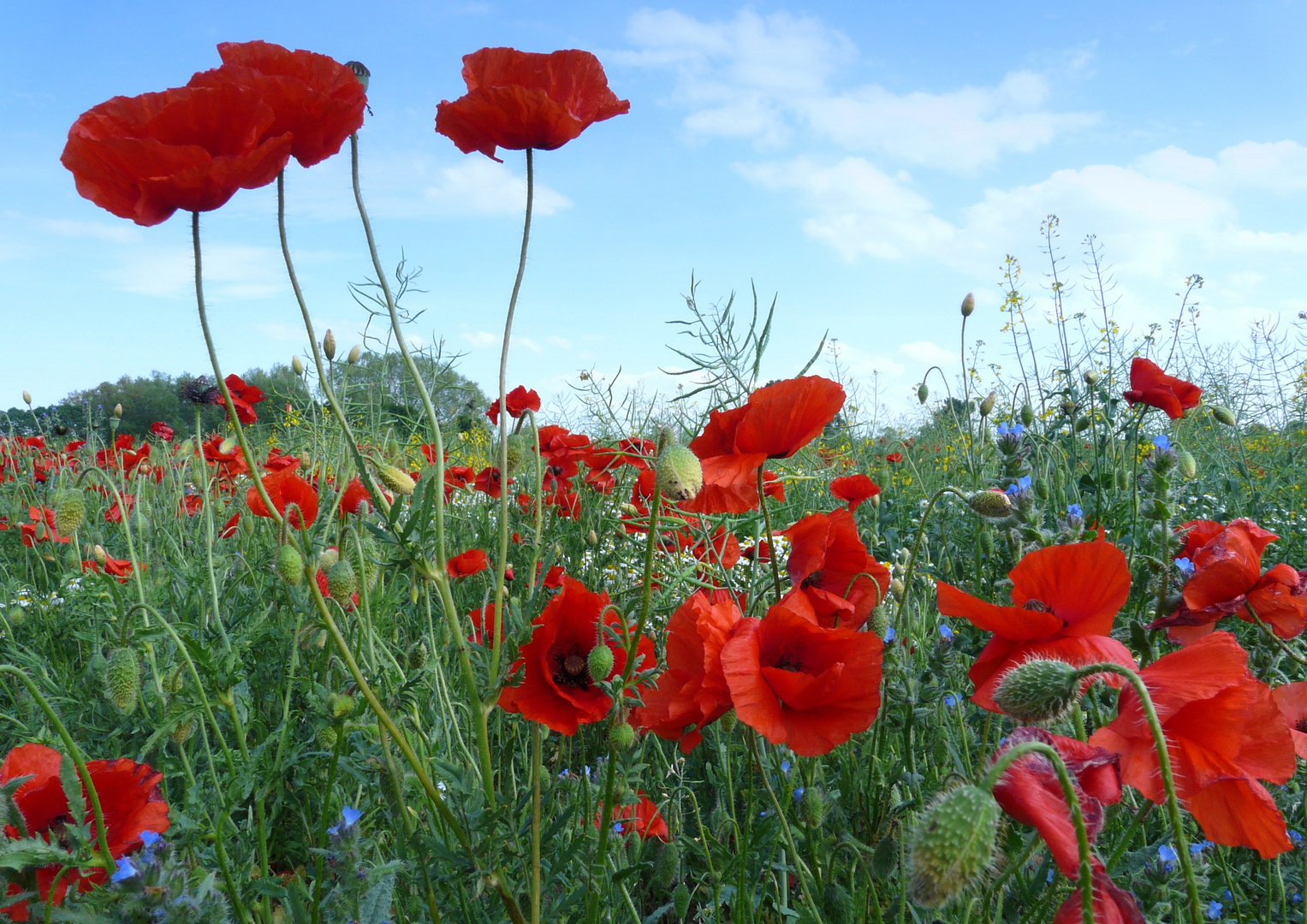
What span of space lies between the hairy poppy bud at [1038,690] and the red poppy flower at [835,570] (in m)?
0.43

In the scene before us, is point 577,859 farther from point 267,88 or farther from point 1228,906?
point 1228,906

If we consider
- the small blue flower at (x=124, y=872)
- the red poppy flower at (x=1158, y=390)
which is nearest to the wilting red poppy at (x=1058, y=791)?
the small blue flower at (x=124, y=872)

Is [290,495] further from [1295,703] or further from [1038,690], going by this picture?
[1295,703]

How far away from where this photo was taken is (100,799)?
3.56 ft

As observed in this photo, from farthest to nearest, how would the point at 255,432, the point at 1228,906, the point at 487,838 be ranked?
the point at 255,432
the point at 1228,906
the point at 487,838

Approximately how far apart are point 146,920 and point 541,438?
6.75 ft

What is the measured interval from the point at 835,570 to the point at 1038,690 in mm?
639

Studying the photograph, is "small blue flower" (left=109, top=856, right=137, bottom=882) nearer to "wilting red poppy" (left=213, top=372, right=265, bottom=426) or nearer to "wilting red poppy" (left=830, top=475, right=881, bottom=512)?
"wilting red poppy" (left=830, top=475, right=881, bottom=512)

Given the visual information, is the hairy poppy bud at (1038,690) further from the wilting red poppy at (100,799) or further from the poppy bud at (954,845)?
the wilting red poppy at (100,799)

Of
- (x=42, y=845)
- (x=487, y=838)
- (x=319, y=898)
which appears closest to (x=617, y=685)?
(x=487, y=838)

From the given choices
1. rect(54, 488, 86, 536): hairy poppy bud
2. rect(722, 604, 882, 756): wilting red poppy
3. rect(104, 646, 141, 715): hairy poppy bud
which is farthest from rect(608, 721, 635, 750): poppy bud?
rect(54, 488, 86, 536): hairy poppy bud

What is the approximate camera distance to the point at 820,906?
1317 millimetres

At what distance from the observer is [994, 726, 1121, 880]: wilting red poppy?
0.63m

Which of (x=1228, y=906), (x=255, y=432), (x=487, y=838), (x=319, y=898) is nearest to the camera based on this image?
(x=487, y=838)
